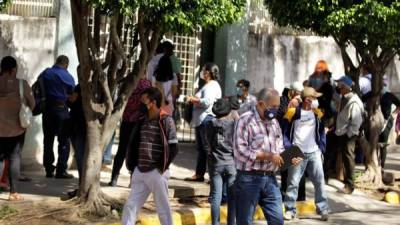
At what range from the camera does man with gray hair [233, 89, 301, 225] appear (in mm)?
8531

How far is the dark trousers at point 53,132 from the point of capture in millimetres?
12977

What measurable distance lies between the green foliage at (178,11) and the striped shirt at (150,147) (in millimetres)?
1398

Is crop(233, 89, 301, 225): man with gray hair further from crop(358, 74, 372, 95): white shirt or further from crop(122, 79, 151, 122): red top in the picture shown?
crop(358, 74, 372, 95): white shirt

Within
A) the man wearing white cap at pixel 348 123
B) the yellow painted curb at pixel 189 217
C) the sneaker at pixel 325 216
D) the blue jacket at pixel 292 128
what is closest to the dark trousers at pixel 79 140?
the yellow painted curb at pixel 189 217

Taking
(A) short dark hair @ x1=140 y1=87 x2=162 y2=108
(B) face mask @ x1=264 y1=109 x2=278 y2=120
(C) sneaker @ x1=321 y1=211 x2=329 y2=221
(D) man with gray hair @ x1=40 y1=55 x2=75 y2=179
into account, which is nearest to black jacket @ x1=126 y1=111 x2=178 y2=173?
(A) short dark hair @ x1=140 y1=87 x2=162 y2=108

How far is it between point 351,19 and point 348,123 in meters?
1.64

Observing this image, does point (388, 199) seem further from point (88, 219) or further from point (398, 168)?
point (88, 219)

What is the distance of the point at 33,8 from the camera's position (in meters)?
13.9

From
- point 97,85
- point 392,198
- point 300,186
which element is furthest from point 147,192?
point 392,198

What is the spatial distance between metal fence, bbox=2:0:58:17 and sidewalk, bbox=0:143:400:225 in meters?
2.47

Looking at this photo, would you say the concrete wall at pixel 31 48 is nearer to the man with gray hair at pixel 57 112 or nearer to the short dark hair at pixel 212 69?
the man with gray hair at pixel 57 112

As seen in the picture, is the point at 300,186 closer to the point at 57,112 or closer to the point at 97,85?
the point at 97,85

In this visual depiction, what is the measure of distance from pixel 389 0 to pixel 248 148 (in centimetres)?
551

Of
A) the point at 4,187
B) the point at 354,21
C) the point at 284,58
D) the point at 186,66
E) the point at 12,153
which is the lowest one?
the point at 4,187
